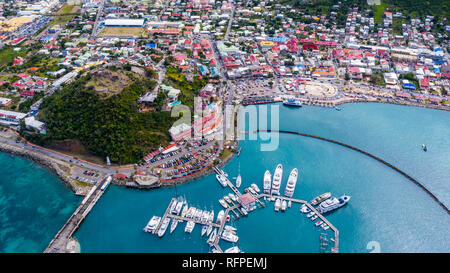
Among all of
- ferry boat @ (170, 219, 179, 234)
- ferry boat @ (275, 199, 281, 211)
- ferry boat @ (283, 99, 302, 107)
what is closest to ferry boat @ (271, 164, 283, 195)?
ferry boat @ (275, 199, 281, 211)

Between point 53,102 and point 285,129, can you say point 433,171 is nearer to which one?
point 285,129

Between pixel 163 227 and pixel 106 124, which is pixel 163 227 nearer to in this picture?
pixel 163 227

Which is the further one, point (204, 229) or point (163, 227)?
point (163, 227)

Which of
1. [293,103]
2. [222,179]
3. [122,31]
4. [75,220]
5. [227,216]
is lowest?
[227,216]

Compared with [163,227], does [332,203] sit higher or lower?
lower

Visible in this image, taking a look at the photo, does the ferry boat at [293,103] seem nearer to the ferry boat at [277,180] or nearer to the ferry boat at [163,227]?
the ferry boat at [277,180]

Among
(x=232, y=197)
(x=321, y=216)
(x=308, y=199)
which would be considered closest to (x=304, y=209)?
(x=308, y=199)
